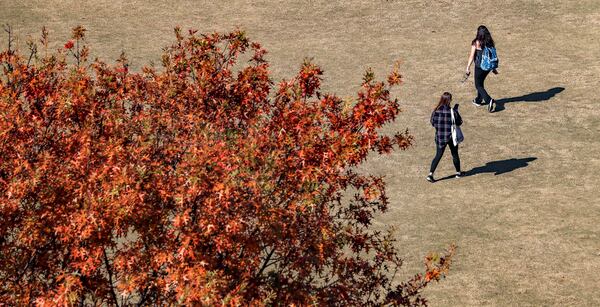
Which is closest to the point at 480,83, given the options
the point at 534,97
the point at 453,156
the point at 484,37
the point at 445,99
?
the point at 484,37

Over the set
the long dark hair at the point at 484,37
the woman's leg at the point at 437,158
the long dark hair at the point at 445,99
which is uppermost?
the long dark hair at the point at 484,37

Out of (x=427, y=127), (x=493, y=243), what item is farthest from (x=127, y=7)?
(x=493, y=243)

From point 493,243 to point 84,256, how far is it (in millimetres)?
7162

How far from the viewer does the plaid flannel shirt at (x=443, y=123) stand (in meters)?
15.1

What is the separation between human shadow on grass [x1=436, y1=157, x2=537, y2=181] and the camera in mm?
15555

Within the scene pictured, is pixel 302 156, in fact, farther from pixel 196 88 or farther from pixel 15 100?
pixel 15 100

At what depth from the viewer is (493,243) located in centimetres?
1279

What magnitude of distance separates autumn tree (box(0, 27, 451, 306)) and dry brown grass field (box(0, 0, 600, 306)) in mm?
3882

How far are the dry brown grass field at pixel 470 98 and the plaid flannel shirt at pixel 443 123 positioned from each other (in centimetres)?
79

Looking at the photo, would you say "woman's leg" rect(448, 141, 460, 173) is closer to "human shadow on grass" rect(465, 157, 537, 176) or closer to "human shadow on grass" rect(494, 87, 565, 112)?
"human shadow on grass" rect(465, 157, 537, 176)

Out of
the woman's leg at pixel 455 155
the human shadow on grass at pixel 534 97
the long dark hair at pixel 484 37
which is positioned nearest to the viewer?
the woman's leg at pixel 455 155

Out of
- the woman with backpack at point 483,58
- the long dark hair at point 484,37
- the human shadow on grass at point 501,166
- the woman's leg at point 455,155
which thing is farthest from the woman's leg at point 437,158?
the long dark hair at point 484,37

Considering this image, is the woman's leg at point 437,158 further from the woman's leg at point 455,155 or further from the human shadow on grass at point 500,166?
the human shadow on grass at point 500,166

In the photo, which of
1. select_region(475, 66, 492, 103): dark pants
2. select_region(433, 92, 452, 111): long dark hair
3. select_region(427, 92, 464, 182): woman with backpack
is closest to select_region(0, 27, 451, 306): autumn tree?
select_region(433, 92, 452, 111): long dark hair
